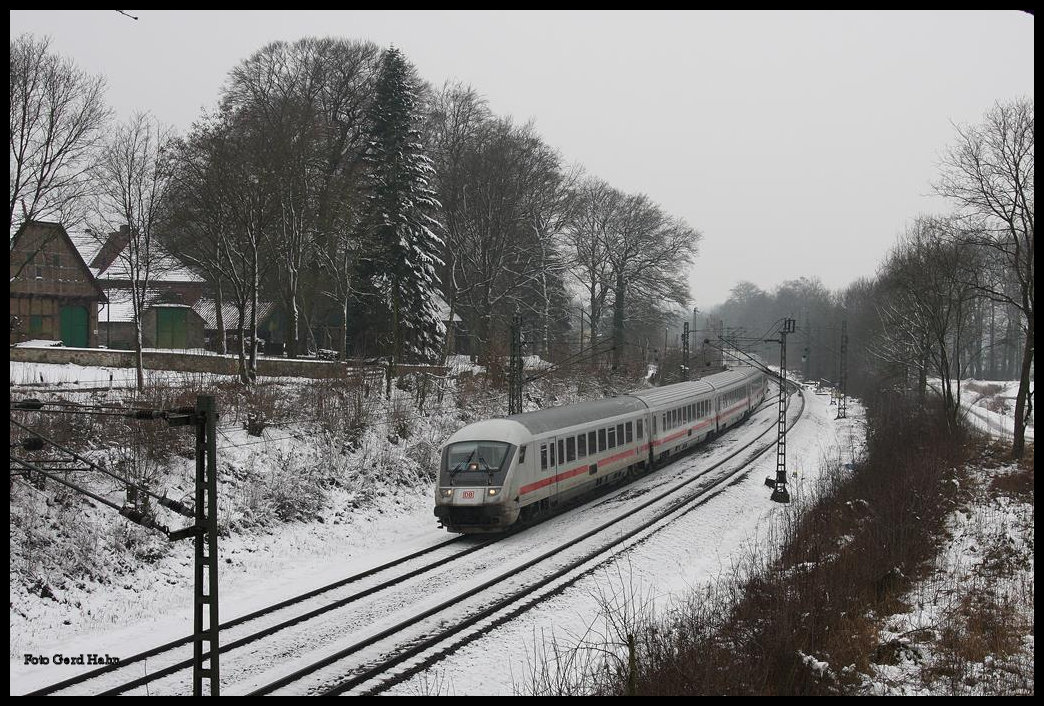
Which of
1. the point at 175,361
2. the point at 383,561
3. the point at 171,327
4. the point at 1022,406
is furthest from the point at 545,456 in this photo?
the point at 171,327

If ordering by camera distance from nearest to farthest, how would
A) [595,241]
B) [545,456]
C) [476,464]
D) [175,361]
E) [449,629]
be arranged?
[449,629] < [476,464] < [545,456] < [175,361] < [595,241]

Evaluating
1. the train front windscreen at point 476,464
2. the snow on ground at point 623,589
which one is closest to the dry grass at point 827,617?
the snow on ground at point 623,589

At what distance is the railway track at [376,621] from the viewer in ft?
38.6

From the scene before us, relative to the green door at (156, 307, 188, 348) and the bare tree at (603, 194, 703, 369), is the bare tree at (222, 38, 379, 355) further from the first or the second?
the bare tree at (603, 194, 703, 369)

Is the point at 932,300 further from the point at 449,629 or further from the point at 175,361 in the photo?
the point at 175,361

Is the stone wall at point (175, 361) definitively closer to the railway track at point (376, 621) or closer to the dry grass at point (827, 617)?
the railway track at point (376, 621)

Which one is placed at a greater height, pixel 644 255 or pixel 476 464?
pixel 644 255

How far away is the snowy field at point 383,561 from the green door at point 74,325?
65.4ft

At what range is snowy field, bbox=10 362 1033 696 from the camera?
12595mm

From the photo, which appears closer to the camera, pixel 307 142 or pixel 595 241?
pixel 307 142

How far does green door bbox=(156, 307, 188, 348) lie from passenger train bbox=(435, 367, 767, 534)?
34902 millimetres

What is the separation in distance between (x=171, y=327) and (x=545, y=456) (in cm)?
4037

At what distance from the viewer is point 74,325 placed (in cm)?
4566

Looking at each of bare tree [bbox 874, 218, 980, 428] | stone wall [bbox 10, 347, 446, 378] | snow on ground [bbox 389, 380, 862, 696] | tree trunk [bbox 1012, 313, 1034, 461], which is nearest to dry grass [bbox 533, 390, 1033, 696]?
snow on ground [bbox 389, 380, 862, 696]
